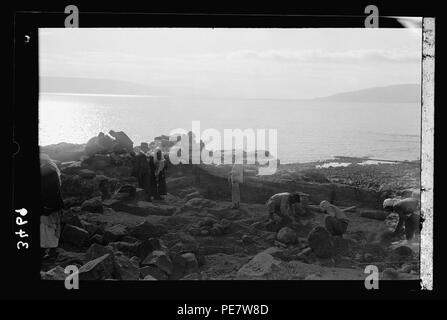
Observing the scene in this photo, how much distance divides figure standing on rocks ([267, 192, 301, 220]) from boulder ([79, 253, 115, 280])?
2.08m

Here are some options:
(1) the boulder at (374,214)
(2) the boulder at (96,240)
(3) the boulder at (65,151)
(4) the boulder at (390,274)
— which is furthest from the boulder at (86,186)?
(4) the boulder at (390,274)

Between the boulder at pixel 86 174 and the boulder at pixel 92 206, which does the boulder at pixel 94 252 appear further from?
the boulder at pixel 86 174

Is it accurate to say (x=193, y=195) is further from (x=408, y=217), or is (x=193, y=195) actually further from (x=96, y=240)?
(x=408, y=217)

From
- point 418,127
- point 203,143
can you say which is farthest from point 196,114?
point 418,127

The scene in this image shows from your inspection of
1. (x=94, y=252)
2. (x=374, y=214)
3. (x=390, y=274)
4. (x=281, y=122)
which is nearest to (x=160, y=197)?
(x=94, y=252)

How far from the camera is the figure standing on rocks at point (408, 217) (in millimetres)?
6891

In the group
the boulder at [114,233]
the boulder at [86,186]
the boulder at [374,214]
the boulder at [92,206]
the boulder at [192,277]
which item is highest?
the boulder at [86,186]

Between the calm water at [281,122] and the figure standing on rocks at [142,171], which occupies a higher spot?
the calm water at [281,122]

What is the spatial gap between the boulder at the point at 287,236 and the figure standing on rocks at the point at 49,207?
2.76 meters

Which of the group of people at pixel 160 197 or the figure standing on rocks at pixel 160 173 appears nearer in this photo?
the group of people at pixel 160 197

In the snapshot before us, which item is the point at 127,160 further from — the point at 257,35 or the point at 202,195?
the point at 257,35

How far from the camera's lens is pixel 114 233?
694cm

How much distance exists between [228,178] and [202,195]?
0.40 metres
